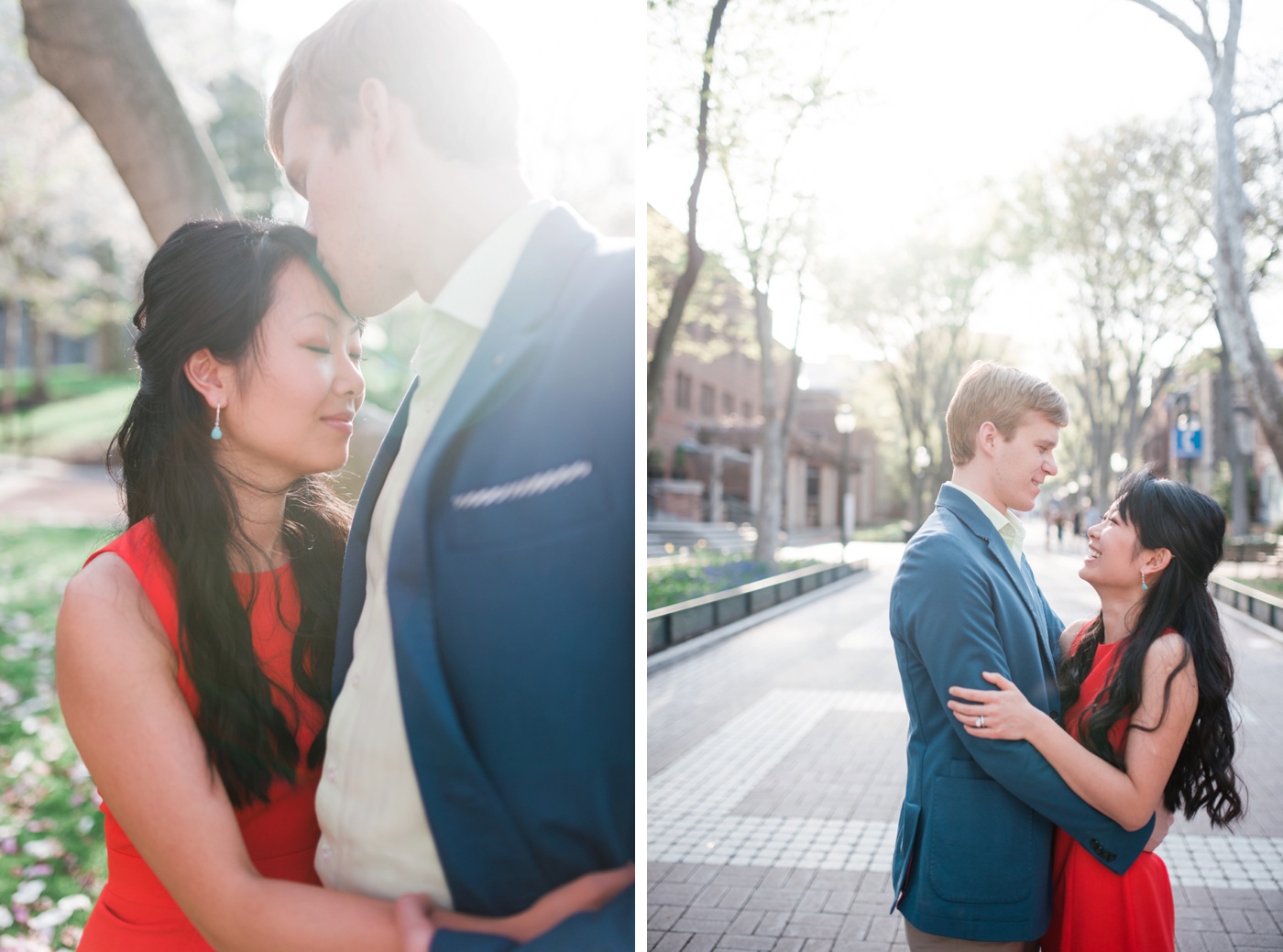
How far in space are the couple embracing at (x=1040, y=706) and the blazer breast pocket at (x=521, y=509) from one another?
836mm

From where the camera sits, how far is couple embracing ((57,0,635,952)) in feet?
4.12

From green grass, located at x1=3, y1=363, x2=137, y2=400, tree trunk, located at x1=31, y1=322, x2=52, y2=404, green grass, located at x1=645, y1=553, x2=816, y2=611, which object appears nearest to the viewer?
green grass, located at x1=645, y1=553, x2=816, y2=611

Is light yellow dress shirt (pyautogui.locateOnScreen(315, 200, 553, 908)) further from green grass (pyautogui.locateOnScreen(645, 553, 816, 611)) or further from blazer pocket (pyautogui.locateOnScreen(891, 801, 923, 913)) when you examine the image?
green grass (pyautogui.locateOnScreen(645, 553, 816, 611))

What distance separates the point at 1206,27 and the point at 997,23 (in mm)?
652

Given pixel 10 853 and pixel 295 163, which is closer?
pixel 295 163

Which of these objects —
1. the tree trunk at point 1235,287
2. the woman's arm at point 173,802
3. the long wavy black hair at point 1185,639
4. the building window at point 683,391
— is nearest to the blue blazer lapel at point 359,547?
the woman's arm at point 173,802

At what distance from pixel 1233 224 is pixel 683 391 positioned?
530 inches

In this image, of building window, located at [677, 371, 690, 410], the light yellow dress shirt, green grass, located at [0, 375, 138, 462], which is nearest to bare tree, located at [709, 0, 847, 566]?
the light yellow dress shirt

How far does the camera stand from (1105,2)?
9.66 feet

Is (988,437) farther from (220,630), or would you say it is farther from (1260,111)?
(1260,111)

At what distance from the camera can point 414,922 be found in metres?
1.28

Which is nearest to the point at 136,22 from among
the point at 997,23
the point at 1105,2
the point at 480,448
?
the point at 480,448

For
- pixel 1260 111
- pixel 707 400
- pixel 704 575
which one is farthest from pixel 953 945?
pixel 707 400

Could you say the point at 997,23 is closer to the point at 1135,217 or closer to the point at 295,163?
the point at 1135,217
